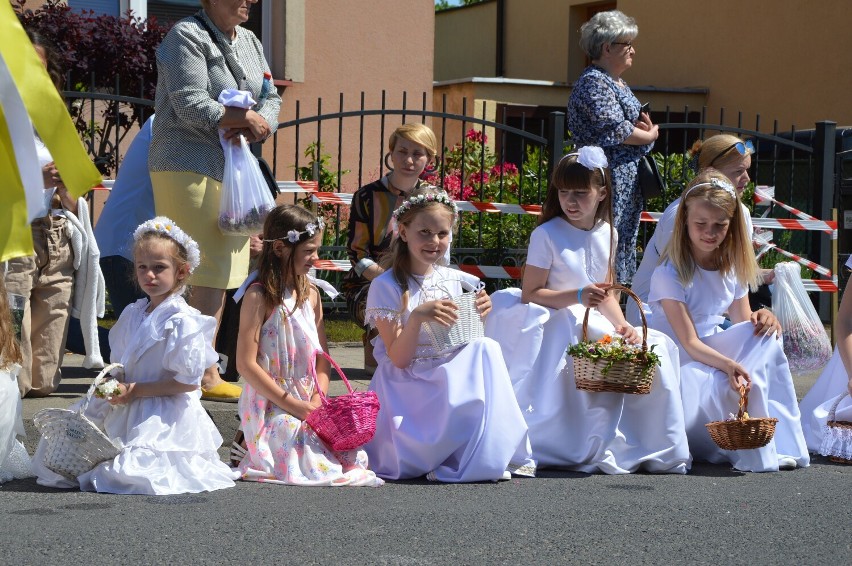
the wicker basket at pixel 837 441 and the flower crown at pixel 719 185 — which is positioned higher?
the flower crown at pixel 719 185

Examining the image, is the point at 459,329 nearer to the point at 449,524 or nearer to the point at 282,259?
the point at 282,259

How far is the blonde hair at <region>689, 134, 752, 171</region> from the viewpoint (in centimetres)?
732

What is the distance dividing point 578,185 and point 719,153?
1478 millimetres

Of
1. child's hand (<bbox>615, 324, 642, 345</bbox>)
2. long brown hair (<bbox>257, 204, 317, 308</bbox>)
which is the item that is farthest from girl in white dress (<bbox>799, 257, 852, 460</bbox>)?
long brown hair (<bbox>257, 204, 317, 308</bbox>)

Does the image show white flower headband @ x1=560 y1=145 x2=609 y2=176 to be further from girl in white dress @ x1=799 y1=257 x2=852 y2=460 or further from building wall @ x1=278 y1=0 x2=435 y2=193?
building wall @ x1=278 y1=0 x2=435 y2=193

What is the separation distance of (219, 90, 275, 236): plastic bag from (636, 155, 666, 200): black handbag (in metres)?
2.58

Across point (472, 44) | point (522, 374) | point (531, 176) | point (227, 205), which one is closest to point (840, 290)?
point (531, 176)

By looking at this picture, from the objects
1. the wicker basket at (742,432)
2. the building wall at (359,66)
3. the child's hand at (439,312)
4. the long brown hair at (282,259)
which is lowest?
the wicker basket at (742,432)

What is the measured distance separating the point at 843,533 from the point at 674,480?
1.09 metres

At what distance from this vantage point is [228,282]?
6449 millimetres

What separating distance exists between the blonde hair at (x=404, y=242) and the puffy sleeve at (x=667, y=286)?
3.79 feet

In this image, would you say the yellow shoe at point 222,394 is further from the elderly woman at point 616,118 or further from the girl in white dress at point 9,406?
the elderly woman at point 616,118

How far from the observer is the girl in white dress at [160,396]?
5094 mm

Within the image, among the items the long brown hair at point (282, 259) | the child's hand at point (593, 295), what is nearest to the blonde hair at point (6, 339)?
the long brown hair at point (282, 259)
